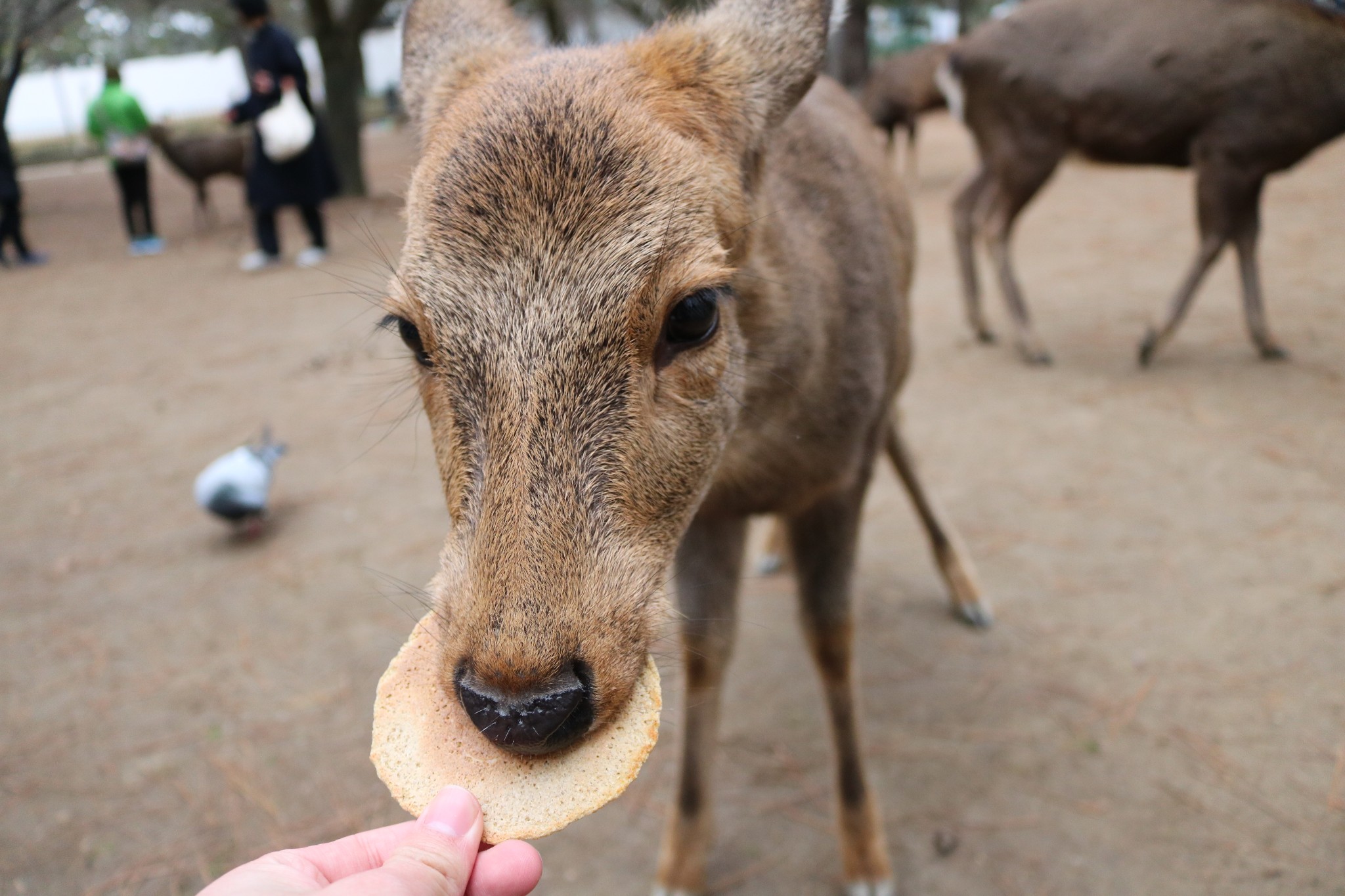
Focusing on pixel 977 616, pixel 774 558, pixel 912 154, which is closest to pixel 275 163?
pixel 774 558

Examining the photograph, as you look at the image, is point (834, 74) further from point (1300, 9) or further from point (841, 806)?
point (841, 806)

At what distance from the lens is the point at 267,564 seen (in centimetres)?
477

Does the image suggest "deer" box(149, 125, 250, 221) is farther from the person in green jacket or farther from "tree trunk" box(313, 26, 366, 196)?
"tree trunk" box(313, 26, 366, 196)

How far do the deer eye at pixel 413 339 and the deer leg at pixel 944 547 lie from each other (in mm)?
2621

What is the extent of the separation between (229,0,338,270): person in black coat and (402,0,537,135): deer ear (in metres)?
8.57

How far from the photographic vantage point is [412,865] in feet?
4.44

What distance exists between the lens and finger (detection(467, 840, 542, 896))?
1.49 metres

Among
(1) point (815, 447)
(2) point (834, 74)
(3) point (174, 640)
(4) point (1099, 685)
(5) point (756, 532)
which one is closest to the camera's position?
(1) point (815, 447)

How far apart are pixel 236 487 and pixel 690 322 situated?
3799 mm

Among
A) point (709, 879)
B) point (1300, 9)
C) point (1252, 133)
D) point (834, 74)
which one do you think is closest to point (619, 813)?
point (709, 879)

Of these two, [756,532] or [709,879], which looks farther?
[756,532]

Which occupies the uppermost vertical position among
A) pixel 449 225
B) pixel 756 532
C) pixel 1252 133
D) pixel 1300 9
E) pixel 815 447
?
pixel 1300 9

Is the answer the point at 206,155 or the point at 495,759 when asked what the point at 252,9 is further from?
the point at 495,759

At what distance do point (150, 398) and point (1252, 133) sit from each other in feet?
27.9
